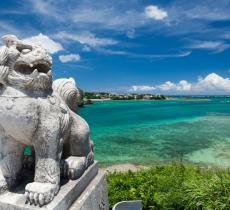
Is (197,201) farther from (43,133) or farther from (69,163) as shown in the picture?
(43,133)

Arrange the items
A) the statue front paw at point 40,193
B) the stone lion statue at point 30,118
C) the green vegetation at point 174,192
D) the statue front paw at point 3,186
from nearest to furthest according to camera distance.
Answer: the statue front paw at point 40,193
the stone lion statue at point 30,118
the statue front paw at point 3,186
the green vegetation at point 174,192

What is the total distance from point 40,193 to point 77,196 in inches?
21.4

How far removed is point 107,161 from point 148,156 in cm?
246

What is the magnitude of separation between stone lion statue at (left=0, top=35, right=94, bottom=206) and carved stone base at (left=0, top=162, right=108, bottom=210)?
7 centimetres

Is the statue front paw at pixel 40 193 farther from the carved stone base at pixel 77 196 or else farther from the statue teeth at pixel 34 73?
the statue teeth at pixel 34 73

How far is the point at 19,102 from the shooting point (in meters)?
2.30

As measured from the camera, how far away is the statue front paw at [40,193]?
218 cm

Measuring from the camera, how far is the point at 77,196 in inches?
105

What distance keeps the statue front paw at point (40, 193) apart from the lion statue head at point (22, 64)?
74 cm

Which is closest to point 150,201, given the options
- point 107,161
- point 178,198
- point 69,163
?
point 178,198

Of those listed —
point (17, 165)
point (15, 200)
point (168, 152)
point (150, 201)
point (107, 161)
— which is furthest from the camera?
point (168, 152)

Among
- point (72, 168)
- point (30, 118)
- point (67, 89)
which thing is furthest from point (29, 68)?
point (72, 168)

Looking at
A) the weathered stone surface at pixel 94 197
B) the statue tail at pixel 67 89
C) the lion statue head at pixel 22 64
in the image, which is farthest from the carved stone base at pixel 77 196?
the lion statue head at pixel 22 64

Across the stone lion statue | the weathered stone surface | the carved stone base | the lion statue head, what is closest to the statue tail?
the stone lion statue
